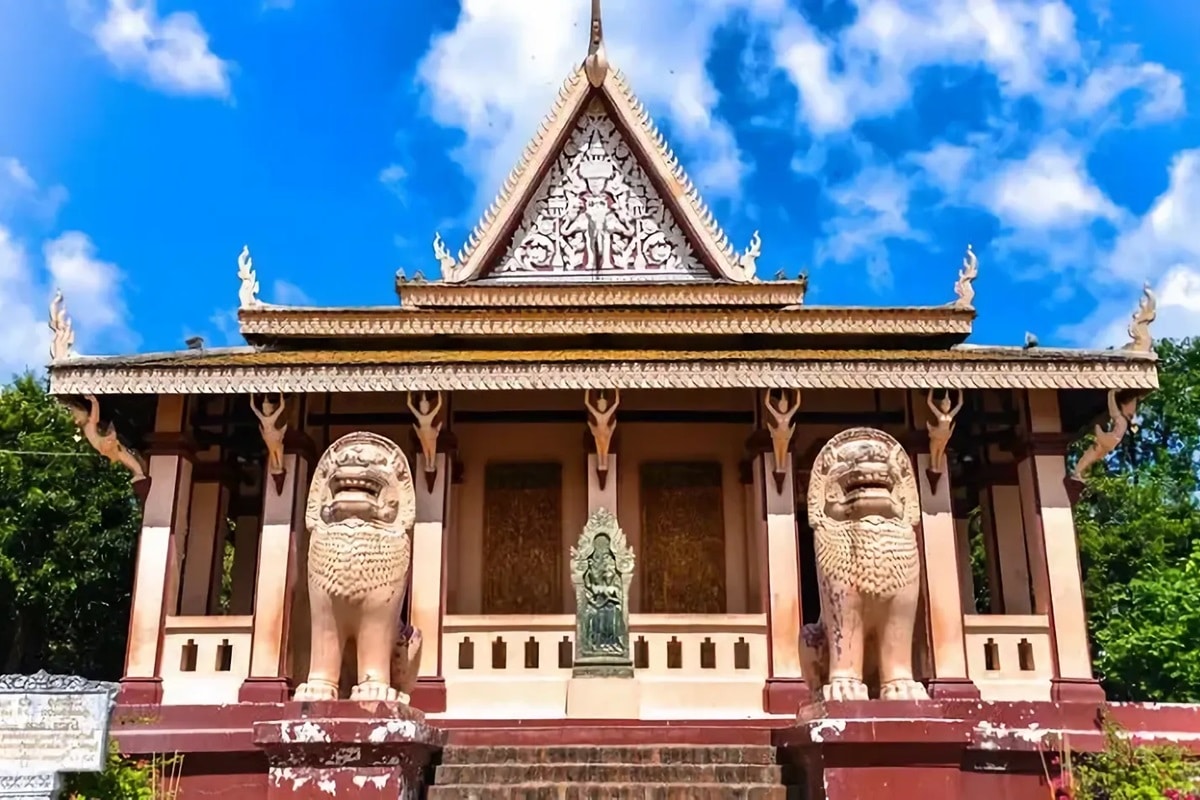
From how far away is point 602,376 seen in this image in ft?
35.2

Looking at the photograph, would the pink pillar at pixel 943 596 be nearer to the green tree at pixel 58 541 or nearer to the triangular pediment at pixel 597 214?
the triangular pediment at pixel 597 214

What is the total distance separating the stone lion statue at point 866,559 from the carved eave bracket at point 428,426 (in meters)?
4.49

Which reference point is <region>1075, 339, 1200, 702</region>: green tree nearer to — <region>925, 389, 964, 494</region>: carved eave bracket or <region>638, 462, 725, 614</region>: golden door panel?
<region>925, 389, 964, 494</region>: carved eave bracket

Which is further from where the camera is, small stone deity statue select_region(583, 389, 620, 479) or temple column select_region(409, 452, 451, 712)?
small stone deity statue select_region(583, 389, 620, 479)

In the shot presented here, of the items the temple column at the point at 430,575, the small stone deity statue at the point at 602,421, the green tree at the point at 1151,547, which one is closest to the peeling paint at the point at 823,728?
the small stone deity statue at the point at 602,421

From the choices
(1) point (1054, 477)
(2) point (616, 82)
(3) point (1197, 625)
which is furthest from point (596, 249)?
(3) point (1197, 625)

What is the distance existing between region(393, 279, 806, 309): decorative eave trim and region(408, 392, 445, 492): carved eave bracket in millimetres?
2904

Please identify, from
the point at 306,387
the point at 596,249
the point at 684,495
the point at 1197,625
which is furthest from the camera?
the point at 1197,625

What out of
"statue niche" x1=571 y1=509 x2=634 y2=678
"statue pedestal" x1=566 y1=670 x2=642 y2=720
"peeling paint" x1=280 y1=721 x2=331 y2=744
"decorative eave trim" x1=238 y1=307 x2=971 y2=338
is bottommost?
"peeling paint" x1=280 y1=721 x2=331 y2=744

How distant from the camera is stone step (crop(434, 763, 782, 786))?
7.84 meters

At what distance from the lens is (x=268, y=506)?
11.2m

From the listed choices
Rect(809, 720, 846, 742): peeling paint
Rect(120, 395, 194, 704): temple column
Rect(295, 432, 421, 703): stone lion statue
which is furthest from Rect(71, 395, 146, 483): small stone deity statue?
Rect(809, 720, 846, 742): peeling paint

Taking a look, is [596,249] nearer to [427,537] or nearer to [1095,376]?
[427,537]

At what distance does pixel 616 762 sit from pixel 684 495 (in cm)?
536
